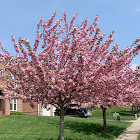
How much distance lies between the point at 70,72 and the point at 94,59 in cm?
124

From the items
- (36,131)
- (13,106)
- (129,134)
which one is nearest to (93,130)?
(129,134)

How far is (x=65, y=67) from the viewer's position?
32.1 ft

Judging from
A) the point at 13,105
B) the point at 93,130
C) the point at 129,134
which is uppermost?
the point at 13,105

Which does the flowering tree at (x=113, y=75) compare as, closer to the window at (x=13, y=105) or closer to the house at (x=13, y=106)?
the house at (x=13, y=106)

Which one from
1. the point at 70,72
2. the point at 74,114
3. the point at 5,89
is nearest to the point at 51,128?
the point at 5,89

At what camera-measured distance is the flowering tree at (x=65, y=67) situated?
356 inches

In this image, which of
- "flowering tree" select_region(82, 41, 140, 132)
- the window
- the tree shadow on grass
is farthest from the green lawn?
the window

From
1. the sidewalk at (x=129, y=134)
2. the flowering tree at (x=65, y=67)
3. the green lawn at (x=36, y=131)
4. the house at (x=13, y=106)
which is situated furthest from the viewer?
the house at (x=13, y=106)

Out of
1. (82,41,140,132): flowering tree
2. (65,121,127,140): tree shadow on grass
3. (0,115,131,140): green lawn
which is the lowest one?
(65,121,127,140): tree shadow on grass

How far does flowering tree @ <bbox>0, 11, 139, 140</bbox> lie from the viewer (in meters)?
9.03

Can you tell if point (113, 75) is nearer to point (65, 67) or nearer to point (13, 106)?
point (65, 67)

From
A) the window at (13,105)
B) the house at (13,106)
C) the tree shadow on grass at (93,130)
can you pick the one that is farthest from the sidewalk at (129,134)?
the window at (13,105)

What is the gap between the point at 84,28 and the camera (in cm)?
1084

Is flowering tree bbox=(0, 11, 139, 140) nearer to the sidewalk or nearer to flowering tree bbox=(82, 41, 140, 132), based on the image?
flowering tree bbox=(82, 41, 140, 132)
